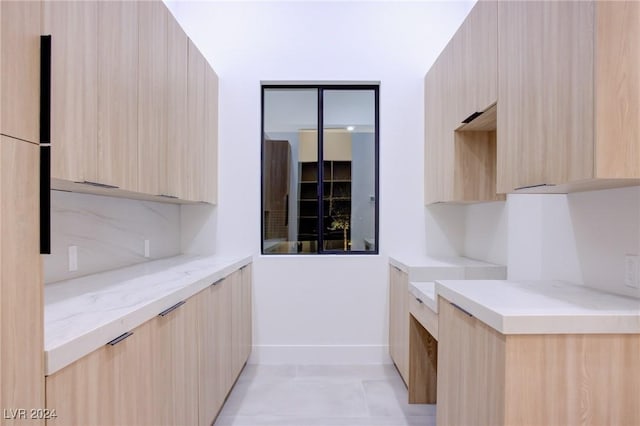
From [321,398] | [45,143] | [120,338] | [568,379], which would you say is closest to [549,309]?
[568,379]

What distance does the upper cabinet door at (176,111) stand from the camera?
210 cm

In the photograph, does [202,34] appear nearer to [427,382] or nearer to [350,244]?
[350,244]

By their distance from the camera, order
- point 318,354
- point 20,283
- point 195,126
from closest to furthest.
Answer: point 20,283
point 195,126
point 318,354

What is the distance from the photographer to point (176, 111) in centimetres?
220

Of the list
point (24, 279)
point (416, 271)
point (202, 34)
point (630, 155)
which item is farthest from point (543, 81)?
point (202, 34)

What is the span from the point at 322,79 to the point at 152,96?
157 centimetres

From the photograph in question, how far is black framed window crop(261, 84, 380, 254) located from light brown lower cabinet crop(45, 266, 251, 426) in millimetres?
1082

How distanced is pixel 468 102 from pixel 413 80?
1.08m

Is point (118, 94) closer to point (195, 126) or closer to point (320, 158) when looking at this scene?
point (195, 126)

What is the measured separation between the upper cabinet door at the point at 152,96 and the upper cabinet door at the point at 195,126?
358 mm

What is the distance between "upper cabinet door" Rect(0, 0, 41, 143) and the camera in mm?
702

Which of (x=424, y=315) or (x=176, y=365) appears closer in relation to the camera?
(x=176, y=365)

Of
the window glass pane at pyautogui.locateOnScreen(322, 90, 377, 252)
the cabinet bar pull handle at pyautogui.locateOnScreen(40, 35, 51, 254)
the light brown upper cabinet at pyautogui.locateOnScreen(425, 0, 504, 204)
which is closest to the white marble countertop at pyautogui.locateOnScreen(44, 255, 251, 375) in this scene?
the cabinet bar pull handle at pyautogui.locateOnScreen(40, 35, 51, 254)

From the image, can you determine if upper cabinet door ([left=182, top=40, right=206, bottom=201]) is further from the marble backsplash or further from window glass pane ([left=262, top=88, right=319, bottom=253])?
window glass pane ([left=262, top=88, right=319, bottom=253])
